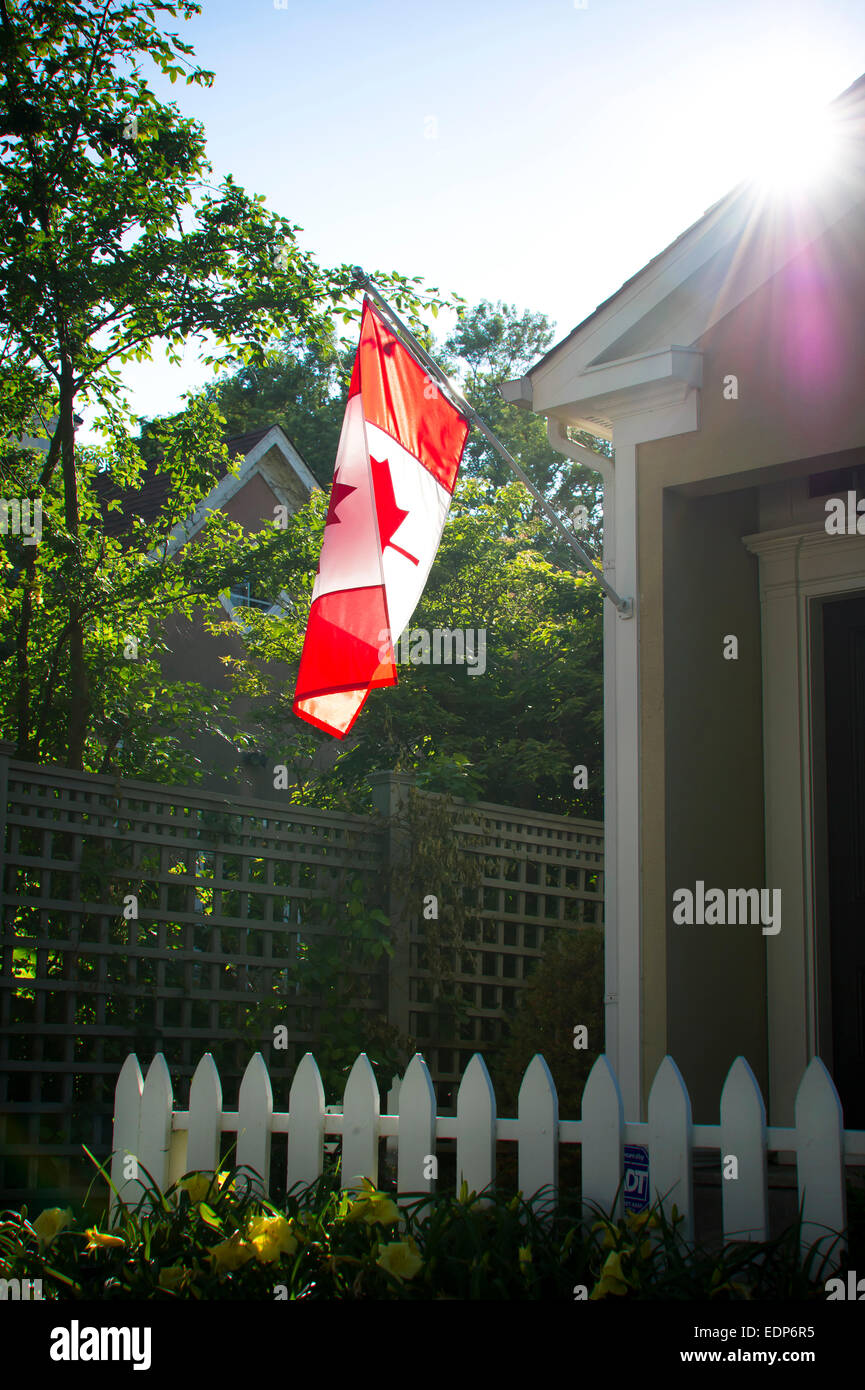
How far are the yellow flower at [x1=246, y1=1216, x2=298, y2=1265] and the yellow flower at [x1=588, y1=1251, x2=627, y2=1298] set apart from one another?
31.0 inches

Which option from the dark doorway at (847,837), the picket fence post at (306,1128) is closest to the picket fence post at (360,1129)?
the picket fence post at (306,1128)

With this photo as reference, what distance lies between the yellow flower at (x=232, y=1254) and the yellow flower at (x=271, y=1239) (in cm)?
2

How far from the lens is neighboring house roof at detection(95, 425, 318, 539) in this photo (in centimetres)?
1567

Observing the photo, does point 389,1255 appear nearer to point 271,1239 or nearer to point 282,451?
point 271,1239

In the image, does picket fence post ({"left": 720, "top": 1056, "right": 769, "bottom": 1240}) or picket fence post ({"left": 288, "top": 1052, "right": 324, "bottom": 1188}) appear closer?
picket fence post ({"left": 720, "top": 1056, "right": 769, "bottom": 1240})

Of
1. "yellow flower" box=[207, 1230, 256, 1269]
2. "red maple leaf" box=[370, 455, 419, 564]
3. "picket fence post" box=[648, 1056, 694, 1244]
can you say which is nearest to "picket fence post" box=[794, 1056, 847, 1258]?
"picket fence post" box=[648, 1056, 694, 1244]

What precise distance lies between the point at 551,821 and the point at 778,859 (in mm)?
2939

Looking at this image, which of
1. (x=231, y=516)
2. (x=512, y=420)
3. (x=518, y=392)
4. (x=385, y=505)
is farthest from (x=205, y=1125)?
(x=512, y=420)

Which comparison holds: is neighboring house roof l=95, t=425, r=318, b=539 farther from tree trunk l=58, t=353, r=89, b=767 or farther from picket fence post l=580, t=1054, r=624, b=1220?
picket fence post l=580, t=1054, r=624, b=1220

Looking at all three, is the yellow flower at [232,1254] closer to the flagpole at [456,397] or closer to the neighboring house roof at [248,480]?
the flagpole at [456,397]
